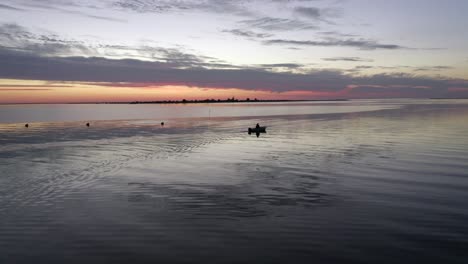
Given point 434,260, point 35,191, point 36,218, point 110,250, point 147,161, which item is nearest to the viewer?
point 434,260

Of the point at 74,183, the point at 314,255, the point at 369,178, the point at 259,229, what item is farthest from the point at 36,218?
the point at 369,178

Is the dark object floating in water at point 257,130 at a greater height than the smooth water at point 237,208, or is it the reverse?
the dark object floating in water at point 257,130

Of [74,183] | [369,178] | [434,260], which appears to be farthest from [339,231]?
[74,183]

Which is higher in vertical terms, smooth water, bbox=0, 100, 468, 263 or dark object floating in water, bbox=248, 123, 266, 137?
dark object floating in water, bbox=248, 123, 266, 137

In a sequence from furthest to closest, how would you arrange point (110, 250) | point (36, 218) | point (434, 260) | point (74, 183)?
point (74, 183) < point (36, 218) < point (110, 250) < point (434, 260)

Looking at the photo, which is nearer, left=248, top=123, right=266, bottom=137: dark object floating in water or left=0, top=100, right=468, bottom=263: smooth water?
left=0, top=100, right=468, bottom=263: smooth water

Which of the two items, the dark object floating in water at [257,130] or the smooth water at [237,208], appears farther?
the dark object floating in water at [257,130]

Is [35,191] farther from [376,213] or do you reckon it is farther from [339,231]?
[376,213]

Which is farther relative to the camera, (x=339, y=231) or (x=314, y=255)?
(x=339, y=231)

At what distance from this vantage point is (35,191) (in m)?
21.0

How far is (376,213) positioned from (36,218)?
1446 cm

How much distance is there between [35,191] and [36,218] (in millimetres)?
5646

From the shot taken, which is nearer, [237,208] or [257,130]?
[237,208]

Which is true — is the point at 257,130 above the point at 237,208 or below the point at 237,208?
above
